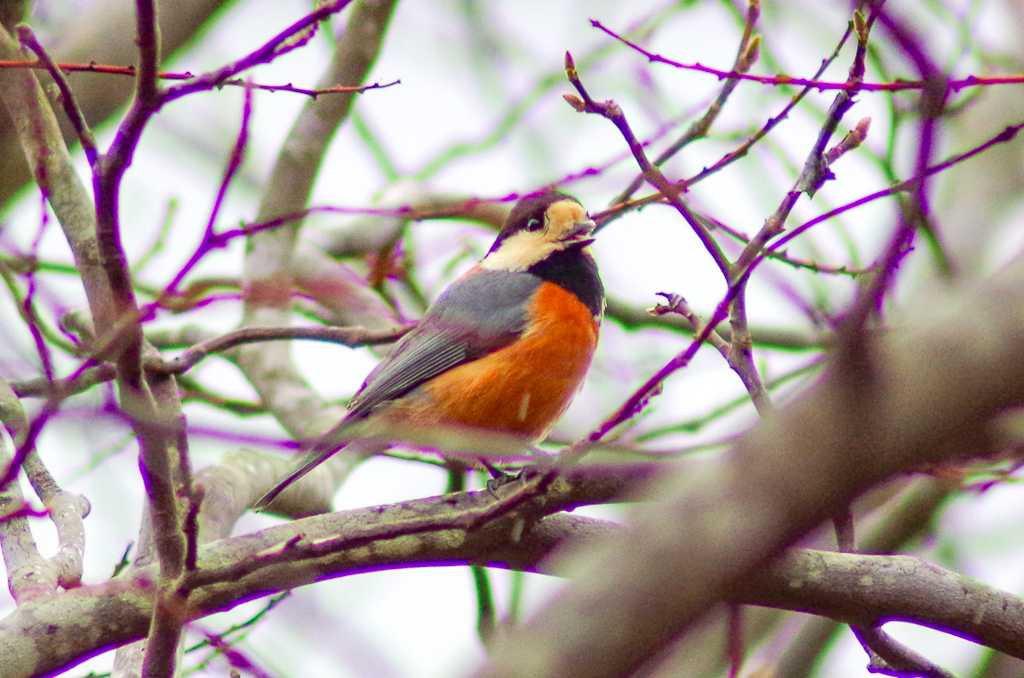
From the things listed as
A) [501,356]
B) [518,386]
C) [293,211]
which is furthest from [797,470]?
[293,211]

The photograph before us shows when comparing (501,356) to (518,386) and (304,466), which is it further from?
(304,466)

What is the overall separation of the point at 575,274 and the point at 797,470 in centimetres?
406

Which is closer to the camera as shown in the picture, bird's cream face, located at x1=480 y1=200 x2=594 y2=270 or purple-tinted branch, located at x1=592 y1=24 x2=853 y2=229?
purple-tinted branch, located at x1=592 y1=24 x2=853 y2=229

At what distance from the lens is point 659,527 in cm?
194

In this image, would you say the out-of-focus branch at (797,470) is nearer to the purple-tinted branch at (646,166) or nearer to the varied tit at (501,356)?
the purple-tinted branch at (646,166)

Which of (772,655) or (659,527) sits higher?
(772,655)

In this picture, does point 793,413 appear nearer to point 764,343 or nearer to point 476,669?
point 476,669

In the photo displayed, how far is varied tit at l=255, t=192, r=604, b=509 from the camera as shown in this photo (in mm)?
5297

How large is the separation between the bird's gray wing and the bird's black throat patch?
0.09m

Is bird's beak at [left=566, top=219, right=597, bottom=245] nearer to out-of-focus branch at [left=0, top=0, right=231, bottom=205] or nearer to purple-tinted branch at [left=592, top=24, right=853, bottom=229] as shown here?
purple-tinted branch at [left=592, top=24, right=853, bottom=229]

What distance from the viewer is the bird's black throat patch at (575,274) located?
578cm

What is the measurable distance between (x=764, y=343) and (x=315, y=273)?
2.55 meters

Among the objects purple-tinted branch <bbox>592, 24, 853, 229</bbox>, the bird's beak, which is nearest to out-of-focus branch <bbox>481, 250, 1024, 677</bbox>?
purple-tinted branch <bbox>592, 24, 853, 229</bbox>

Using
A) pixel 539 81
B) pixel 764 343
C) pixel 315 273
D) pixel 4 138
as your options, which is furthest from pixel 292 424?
pixel 539 81
